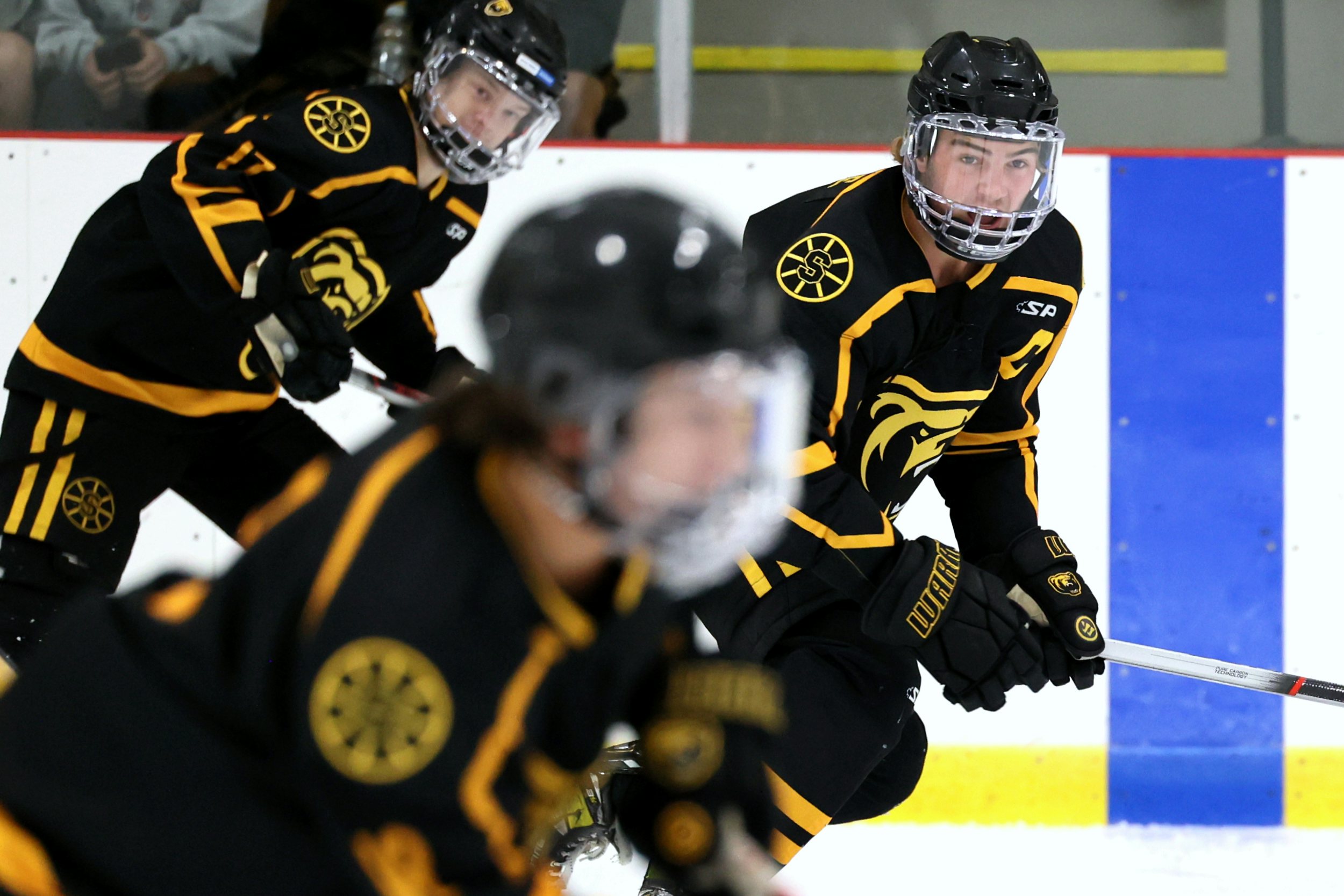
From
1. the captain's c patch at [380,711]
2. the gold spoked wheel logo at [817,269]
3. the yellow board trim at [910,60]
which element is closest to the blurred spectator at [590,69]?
the yellow board trim at [910,60]

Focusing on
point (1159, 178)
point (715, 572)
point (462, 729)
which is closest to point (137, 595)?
point (462, 729)

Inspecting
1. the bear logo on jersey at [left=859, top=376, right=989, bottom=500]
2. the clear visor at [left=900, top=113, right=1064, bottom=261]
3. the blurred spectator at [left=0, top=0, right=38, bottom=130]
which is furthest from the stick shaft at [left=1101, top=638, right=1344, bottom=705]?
the blurred spectator at [left=0, top=0, right=38, bottom=130]

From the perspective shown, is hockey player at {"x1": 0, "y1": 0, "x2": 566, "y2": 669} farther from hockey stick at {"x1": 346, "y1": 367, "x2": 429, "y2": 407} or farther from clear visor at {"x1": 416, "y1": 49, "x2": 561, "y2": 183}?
hockey stick at {"x1": 346, "y1": 367, "x2": 429, "y2": 407}

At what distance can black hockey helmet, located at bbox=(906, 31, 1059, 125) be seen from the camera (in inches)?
78.7

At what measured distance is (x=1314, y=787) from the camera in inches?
120

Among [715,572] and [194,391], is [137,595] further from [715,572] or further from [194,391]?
[194,391]

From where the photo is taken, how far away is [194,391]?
230cm

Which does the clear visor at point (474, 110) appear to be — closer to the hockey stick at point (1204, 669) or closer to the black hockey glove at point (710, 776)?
the hockey stick at point (1204, 669)

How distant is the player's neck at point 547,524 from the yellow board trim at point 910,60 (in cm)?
253

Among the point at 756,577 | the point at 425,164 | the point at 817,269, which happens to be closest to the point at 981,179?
the point at 817,269

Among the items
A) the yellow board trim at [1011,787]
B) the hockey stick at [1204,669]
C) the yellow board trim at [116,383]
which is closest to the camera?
the hockey stick at [1204,669]

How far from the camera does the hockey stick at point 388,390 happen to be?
7.95ft

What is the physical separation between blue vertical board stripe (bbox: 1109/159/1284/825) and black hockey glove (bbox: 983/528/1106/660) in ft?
3.40

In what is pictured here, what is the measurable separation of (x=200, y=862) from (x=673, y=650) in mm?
398
